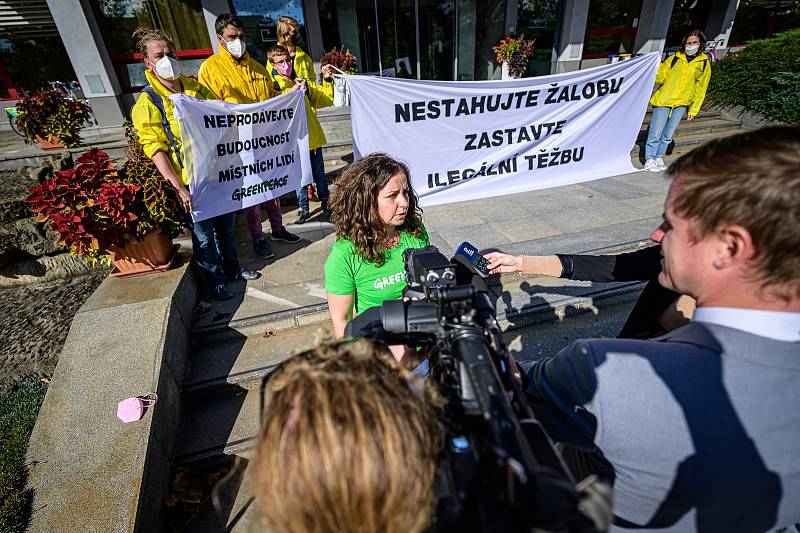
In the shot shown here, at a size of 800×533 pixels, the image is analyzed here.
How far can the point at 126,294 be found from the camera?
2.96m

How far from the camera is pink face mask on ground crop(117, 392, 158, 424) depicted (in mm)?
2186

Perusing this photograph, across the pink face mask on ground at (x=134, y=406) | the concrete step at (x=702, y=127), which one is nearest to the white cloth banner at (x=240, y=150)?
the pink face mask on ground at (x=134, y=406)

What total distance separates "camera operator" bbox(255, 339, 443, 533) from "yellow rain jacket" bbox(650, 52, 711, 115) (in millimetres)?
7447

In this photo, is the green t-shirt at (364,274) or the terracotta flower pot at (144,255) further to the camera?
the terracotta flower pot at (144,255)

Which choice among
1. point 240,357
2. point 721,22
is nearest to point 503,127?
point 240,357

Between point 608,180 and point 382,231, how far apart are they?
5.49 metres

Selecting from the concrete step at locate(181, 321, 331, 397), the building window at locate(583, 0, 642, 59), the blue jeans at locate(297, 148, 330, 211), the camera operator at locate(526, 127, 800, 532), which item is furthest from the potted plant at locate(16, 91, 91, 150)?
the building window at locate(583, 0, 642, 59)

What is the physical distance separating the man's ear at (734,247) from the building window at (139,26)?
11109 millimetres

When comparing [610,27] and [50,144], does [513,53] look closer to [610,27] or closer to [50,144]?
[610,27]

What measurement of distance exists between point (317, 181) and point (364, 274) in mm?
3509

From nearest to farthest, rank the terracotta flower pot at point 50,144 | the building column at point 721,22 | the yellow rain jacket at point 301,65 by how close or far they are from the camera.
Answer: the yellow rain jacket at point 301,65
the terracotta flower pot at point 50,144
the building column at point 721,22

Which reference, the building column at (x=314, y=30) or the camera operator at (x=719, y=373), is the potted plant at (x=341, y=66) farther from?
the camera operator at (x=719, y=373)

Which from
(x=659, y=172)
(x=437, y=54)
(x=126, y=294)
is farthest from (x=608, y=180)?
(x=437, y=54)

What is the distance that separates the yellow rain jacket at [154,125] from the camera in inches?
112
